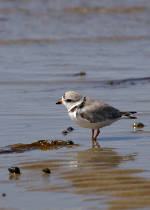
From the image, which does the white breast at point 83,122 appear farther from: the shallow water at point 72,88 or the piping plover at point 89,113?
the shallow water at point 72,88

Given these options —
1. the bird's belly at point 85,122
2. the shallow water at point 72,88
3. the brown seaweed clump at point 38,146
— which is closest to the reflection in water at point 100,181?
the shallow water at point 72,88

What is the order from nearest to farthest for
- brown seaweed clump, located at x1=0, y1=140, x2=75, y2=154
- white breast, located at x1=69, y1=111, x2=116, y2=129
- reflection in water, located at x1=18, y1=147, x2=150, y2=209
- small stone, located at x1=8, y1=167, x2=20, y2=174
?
reflection in water, located at x1=18, y1=147, x2=150, y2=209 → small stone, located at x1=8, y1=167, x2=20, y2=174 → brown seaweed clump, located at x1=0, y1=140, x2=75, y2=154 → white breast, located at x1=69, y1=111, x2=116, y2=129

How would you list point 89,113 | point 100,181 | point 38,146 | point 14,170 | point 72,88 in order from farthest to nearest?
1. point 72,88
2. point 89,113
3. point 38,146
4. point 14,170
5. point 100,181

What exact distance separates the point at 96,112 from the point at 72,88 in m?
3.23

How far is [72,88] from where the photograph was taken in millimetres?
9938

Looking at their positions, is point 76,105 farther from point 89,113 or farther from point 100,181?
point 100,181

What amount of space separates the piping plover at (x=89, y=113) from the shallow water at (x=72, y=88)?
0.77 ft

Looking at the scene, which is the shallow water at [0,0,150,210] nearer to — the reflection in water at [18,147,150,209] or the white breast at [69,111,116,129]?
the reflection in water at [18,147,150,209]

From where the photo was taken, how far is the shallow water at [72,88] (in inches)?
183

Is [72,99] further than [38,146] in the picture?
Yes

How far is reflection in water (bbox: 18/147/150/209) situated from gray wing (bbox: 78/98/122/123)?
795mm

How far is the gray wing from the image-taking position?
262 inches

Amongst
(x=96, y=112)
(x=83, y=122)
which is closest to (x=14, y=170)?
(x=83, y=122)

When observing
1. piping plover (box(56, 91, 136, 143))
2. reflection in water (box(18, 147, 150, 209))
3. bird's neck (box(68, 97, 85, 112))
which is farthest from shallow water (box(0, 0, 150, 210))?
bird's neck (box(68, 97, 85, 112))
